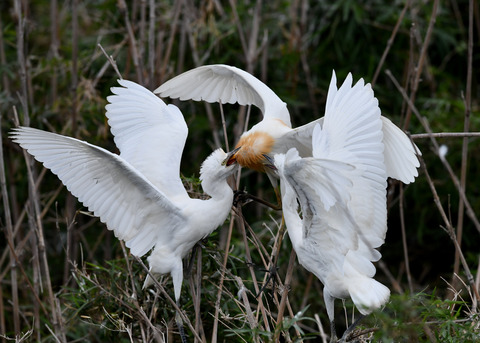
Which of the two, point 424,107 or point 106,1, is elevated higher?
point 106,1

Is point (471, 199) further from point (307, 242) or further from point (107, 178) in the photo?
point (107, 178)

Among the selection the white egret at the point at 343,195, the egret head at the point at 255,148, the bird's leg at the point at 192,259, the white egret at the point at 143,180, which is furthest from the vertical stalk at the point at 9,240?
the white egret at the point at 343,195

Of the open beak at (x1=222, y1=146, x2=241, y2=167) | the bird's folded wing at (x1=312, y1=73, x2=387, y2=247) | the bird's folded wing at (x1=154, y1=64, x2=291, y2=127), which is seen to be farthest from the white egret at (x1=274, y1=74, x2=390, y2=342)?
the bird's folded wing at (x1=154, y1=64, x2=291, y2=127)

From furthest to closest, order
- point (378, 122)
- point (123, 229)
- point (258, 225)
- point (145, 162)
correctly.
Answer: point (258, 225) < point (145, 162) < point (123, 229) < point (378, 122)

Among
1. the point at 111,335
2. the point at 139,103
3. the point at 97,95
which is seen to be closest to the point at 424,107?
the point at 97,95

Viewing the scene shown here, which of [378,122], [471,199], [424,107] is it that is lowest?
[471,199]

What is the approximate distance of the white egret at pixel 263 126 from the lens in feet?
9.87

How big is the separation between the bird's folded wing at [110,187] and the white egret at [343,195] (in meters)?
0.49

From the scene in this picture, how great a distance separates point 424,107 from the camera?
5035mm

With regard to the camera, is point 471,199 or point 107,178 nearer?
point 107,178

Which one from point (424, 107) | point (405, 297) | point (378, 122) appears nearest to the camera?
point (405, 297)

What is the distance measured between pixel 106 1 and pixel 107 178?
2.43 meters

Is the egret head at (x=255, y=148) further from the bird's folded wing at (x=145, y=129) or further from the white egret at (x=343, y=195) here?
the white egret at (x=343, y=195)

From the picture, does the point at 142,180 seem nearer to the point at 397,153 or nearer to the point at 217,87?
the point at 397,153
